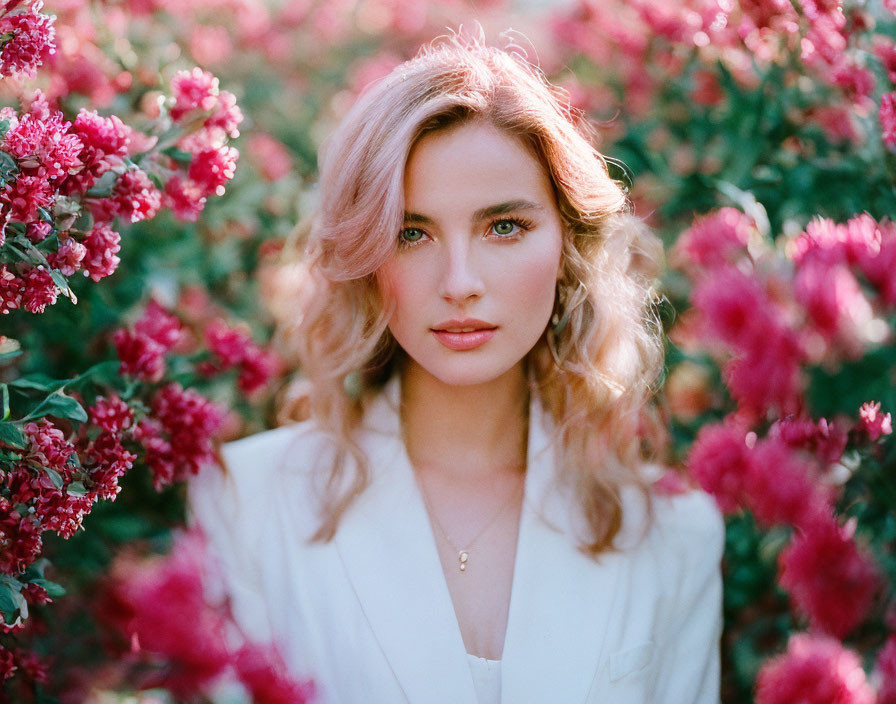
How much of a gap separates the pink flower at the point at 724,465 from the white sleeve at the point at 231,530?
937mm

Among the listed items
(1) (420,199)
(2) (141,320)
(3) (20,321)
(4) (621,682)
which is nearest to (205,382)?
(2) (141,320)

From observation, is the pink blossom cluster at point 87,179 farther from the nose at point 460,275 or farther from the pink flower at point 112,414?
the nose at point 460,275

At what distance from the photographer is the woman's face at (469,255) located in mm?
1631

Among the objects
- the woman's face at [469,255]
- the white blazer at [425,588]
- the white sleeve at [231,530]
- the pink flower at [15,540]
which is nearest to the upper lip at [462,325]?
the woman's face at [469,255]

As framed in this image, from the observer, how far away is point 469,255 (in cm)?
163

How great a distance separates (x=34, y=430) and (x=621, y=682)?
1225mm

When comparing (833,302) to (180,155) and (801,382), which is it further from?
(180,155)

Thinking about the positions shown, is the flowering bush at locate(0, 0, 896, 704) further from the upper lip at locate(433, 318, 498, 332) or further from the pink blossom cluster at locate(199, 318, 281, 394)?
the upper lip at locate(433, 318, 498, 332)

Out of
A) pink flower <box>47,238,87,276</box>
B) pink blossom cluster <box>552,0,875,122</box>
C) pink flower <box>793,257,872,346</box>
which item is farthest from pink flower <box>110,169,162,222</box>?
pink blossom cluster <box>552,0,875,122</box>


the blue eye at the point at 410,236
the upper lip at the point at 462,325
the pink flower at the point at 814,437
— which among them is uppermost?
the blue eye at the point at 410,236

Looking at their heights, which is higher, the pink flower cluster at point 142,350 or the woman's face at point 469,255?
the woman's face at point 469,255

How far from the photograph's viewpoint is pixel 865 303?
3.72 ft

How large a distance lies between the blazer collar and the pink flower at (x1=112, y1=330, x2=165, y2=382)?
53 cm

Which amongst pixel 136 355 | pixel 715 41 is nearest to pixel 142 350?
pixel 136 355
